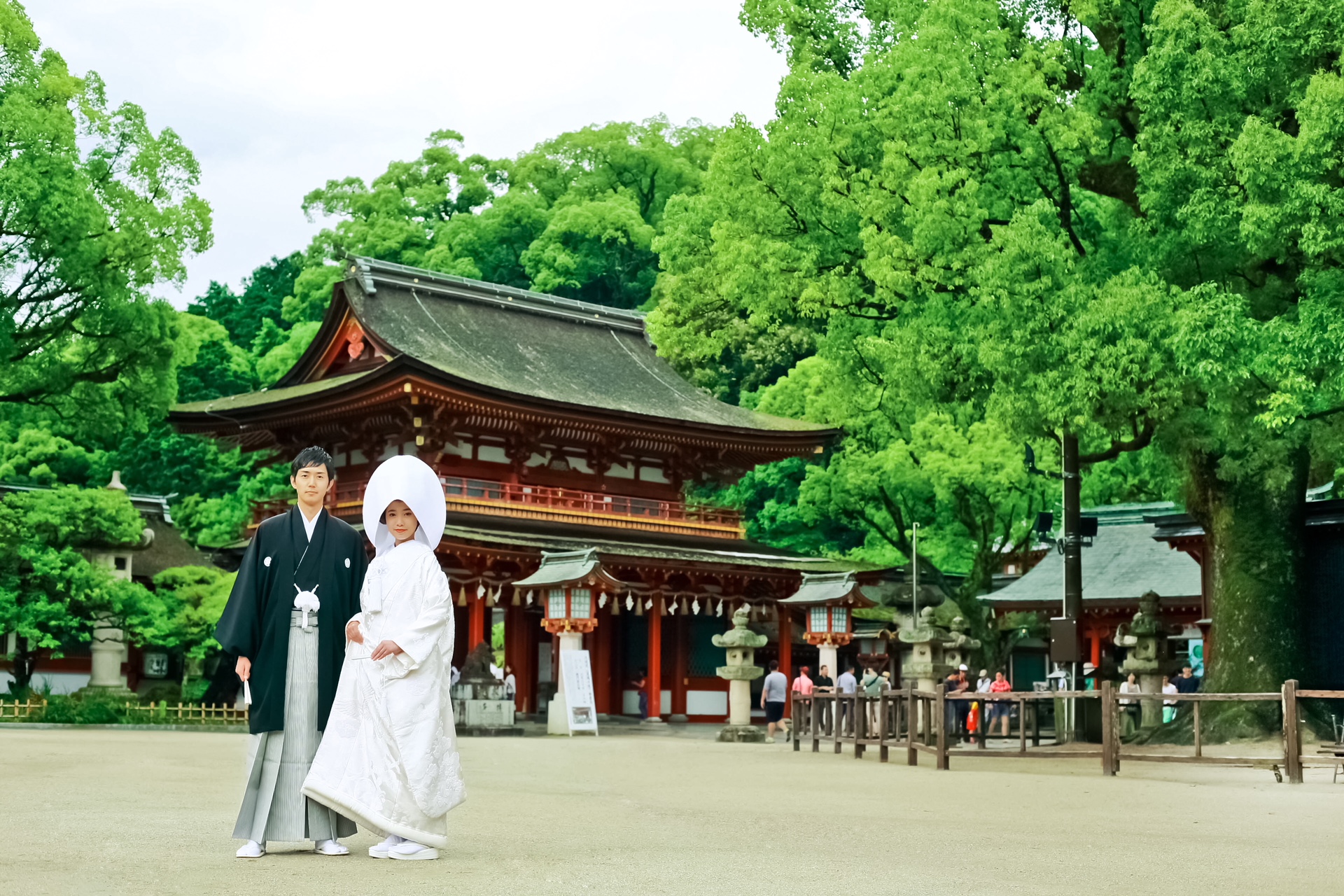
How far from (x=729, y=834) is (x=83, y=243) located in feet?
Result: 68.6

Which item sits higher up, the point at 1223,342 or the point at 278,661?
the point at 1223,342

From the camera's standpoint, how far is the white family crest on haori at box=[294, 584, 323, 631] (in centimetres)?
752

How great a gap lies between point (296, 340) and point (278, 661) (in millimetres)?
41638

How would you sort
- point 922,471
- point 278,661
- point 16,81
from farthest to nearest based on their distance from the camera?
1. point 922,471
2. point 16,81
3. point 278,661

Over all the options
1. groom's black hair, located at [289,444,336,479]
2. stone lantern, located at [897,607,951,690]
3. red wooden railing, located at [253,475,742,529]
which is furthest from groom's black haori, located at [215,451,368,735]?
red wooden railing, located at [253,475,742,529]

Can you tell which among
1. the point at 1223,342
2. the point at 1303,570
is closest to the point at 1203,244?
the point at 1223,342

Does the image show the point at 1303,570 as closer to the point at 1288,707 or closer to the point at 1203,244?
the point at 1203,244

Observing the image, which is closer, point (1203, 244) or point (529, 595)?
point (1203, 244)

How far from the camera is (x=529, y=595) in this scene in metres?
32.2

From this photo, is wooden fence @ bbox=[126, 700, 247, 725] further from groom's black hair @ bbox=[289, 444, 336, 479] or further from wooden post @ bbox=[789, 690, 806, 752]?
groom's black hair @ bbox=[289, 444, 336, 479]

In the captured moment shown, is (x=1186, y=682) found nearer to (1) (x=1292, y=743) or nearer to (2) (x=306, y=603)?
(1) (x=1292, y=743)

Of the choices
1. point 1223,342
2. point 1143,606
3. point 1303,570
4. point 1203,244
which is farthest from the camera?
point 1143,606

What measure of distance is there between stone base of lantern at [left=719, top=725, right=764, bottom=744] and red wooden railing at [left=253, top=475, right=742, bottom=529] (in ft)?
26.9

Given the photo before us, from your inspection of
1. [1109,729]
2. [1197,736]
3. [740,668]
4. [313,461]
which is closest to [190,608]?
[740,668]
